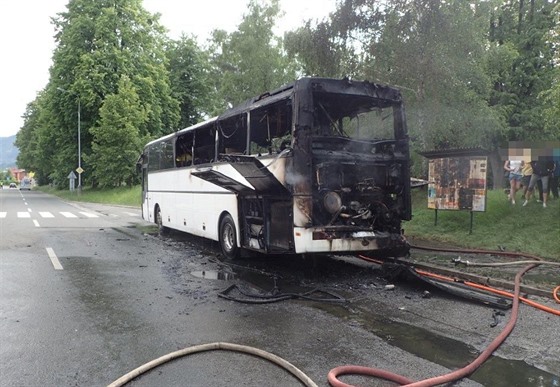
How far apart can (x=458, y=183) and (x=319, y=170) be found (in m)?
4.70

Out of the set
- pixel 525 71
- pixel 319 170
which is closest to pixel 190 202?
pixel 319 170

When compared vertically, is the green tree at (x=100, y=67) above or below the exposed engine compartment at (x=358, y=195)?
above

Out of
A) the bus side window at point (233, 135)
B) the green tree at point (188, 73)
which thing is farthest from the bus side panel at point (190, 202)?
the green tree at point (188, 73)

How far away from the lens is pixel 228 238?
1048 cm

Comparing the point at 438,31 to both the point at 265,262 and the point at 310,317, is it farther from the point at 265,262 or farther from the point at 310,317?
the point at 310,317

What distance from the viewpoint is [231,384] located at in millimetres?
3979

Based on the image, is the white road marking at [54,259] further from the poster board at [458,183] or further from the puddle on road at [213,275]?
the poster board at [458,183]

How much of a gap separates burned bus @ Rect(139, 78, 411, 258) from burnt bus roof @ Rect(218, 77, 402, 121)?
0.7 inches

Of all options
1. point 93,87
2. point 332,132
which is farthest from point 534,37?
point 93,87

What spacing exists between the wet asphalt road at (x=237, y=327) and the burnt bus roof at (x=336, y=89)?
3.15m

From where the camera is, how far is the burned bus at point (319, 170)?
7.55 meters

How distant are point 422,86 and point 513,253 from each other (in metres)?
6.92

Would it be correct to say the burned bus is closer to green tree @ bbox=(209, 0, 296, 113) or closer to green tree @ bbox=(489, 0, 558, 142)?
green tree @ bbox=(489, 0, 558, 142)

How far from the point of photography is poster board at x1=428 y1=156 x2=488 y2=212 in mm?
10609
